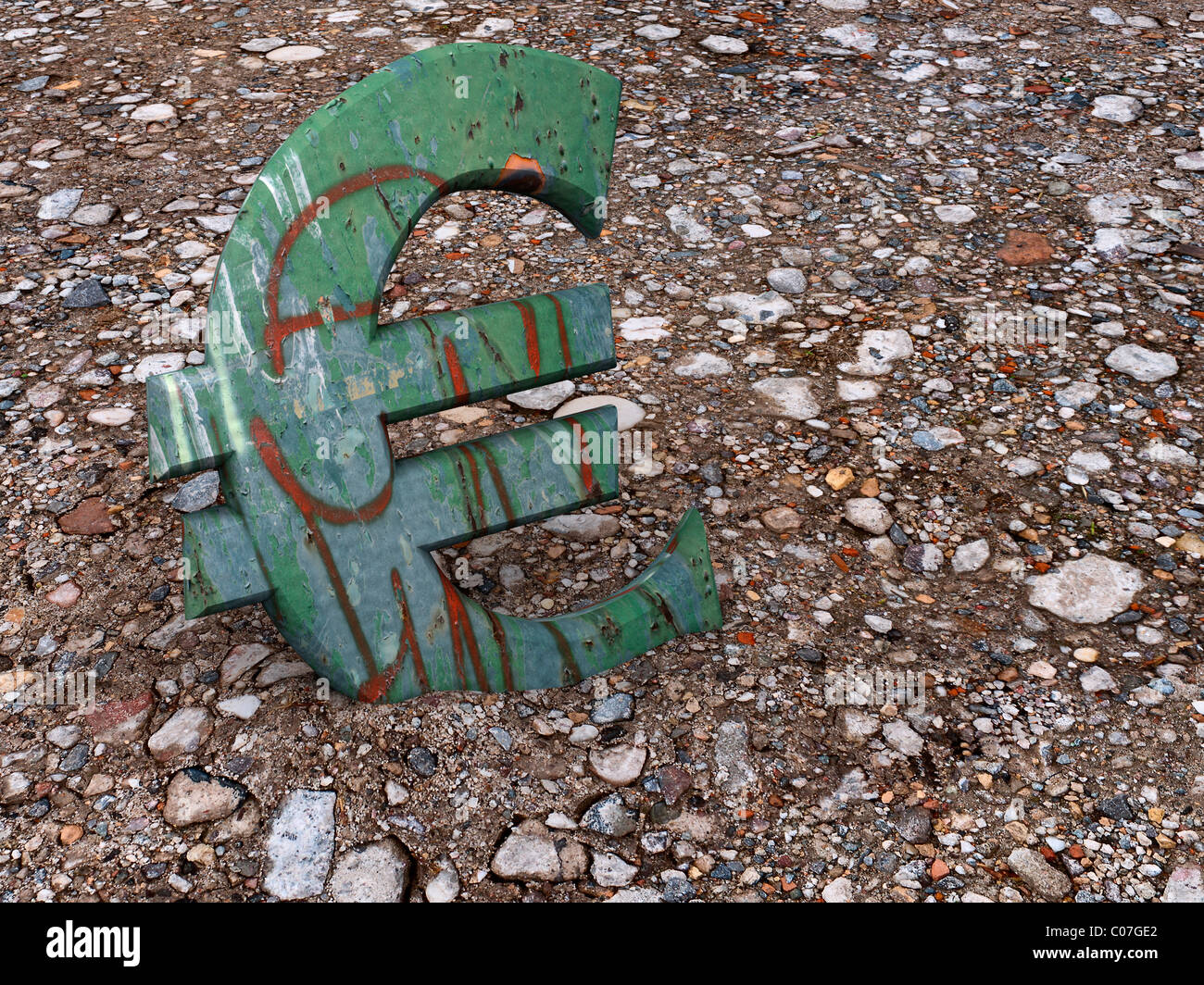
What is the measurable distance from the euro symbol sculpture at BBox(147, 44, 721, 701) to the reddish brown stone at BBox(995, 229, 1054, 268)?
2.31 m

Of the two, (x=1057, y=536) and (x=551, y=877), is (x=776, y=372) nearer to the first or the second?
(x=1057, y=536)

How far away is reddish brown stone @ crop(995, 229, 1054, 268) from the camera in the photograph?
421 cm

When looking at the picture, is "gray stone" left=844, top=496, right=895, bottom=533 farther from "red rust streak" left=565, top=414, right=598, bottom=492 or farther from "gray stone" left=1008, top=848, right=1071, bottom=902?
"gray stone" left=1008, top=848, right=1071, bottom=902

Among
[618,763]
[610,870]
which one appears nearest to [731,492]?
[618,763]

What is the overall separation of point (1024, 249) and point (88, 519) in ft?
11.3

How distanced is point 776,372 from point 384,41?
3192 mm

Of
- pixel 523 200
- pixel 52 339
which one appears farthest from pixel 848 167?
pixel 52 339

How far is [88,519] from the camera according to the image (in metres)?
3.01

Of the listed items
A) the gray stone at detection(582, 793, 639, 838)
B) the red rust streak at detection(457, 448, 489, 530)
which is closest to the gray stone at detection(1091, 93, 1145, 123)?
the red rust streak at detection(457, 448, 489, 530)

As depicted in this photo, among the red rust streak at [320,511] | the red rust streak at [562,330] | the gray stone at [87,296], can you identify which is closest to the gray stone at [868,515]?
the red rust streak at [562,330]

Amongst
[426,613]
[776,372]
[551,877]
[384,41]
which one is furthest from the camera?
[384,41]

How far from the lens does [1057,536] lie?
10.0 feet

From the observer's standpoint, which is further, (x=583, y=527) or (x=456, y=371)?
(x=583, y=527)

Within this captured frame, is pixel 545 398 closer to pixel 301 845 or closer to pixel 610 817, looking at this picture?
pixel 610 817
